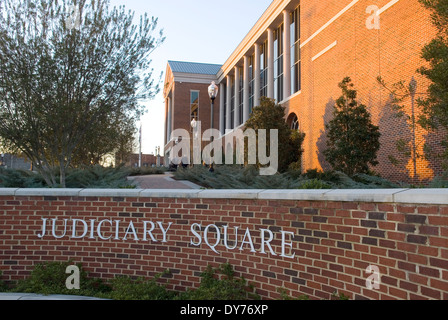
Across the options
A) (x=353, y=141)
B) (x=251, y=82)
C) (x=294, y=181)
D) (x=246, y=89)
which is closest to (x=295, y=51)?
(x=251, y=82)

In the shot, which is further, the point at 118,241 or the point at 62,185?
the point at 62,185

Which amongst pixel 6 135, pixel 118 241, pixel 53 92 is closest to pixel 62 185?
pixel 6 135

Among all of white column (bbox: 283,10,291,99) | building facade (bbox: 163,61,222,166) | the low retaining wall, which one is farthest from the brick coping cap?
building facade (bbox: 163,61,222,166)

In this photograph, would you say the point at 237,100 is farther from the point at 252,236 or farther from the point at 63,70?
the point at 252,236

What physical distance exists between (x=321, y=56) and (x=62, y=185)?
13618 millimetres

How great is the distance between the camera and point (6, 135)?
11359mm

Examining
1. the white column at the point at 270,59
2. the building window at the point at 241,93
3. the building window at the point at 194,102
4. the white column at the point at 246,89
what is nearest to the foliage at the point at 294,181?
the white column at the point at 270,59

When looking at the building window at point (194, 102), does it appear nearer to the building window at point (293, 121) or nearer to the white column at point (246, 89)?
the white column at point (246, 89)

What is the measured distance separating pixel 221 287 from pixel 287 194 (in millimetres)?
1268

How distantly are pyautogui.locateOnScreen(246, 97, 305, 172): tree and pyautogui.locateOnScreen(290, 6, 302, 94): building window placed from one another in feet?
19.4

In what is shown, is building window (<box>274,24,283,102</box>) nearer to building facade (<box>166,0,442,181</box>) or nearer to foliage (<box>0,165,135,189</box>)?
building facade (<box>166,0,442,181</box>)

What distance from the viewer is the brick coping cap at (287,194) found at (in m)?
2.99

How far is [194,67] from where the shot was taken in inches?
2057

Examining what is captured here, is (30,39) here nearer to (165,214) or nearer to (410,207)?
(165,214)
